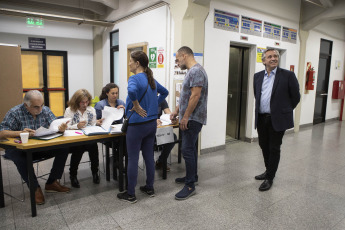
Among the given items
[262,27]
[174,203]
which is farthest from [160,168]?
[262,27]

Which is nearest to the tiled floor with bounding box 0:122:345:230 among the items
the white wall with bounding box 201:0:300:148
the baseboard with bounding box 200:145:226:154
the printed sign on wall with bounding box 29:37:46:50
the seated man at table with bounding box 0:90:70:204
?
the seated man at table with bounding box 0:90:70:204

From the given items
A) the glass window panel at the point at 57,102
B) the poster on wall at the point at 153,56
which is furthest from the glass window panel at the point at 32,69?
the poster on wall at the point at 153,56

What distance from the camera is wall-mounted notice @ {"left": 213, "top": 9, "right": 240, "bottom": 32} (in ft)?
13.5

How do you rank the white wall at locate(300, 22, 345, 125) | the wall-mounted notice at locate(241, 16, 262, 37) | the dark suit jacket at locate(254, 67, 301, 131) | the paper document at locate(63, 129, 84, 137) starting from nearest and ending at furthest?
1. the paper document at locate(63, 129, 84, 137)
2. the dark suit jacket at locate(254, 67, 301, 131)
3. the wall-mounted notice at locate(241, 16, 262, 37)
4. the white wall at locate(300, 22, 345, 125)

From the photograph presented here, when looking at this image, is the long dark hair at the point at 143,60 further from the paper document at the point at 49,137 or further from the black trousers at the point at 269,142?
the black trousers at the point at 269,142

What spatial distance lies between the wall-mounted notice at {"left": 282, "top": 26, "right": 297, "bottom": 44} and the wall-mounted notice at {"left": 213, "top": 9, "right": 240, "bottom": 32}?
158cm

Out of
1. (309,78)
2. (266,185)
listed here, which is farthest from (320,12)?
(266,185)

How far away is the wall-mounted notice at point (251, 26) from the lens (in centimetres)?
453

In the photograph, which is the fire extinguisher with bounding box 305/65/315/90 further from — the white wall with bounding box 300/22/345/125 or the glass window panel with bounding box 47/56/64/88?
the glass window panel with bounding box 47/56/64/88

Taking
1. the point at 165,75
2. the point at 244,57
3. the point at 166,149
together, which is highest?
the point at 244,57

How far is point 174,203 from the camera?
2.60 metres

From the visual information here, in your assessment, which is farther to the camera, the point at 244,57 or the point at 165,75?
the point at 244,57

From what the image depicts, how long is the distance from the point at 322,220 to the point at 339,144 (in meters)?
3.44

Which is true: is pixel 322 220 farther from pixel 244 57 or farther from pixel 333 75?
pixel 333 75
